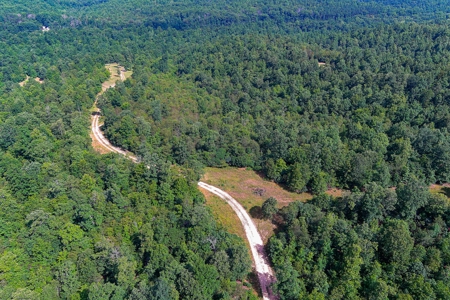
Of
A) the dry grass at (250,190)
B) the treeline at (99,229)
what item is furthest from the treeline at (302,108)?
the treeline at (99,229)

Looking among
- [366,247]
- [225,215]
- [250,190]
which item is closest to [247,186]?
[250,190]

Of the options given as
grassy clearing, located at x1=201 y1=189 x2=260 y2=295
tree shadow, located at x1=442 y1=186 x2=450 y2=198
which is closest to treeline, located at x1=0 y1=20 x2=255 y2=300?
grassy clearing, located at x1=201 y1=189 x2=260 y2=295

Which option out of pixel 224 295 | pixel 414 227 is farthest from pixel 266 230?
pixel 414 227

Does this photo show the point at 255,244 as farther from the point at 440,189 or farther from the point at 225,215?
the point at 440,189

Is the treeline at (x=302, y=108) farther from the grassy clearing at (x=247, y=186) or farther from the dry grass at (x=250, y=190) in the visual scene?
the dry grass at (x=250, y=190)

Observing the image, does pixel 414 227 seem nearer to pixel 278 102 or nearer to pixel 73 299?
pixel 73 299

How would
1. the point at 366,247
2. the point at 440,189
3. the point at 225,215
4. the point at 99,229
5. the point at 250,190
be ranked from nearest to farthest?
the point at 366,247 → the point at 99,229 → the point at 225,215 → the point at 440,189 → the point at 250,190
